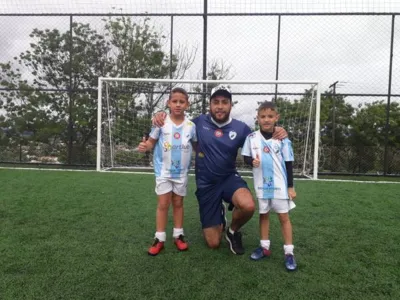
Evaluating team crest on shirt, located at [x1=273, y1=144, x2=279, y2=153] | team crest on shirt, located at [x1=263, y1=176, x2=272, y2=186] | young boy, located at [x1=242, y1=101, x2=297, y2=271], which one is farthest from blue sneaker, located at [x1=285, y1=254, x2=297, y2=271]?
team crest on shirt, located at [x1=273, y1=144, x2=279, y2=153]

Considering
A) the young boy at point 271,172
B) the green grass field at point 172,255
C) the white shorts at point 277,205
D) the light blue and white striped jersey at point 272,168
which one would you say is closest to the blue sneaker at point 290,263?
the green grass field at point 172,255

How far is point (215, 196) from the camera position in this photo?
Answer: 2.85 meters

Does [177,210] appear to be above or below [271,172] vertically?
below

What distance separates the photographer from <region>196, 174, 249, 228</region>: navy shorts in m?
2.82

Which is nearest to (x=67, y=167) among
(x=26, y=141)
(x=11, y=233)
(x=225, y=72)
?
(x=26, y=141)

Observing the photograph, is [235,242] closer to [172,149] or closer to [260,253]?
[260,253]

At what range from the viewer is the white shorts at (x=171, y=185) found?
2794mm

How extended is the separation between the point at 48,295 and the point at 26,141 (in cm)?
829

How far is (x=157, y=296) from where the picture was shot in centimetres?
191

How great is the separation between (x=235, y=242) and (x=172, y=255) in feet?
1.74

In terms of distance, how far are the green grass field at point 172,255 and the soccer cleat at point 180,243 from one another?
6cm

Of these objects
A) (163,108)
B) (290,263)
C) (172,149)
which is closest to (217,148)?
(172,149)

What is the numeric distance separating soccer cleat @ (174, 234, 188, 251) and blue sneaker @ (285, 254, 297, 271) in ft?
2.64

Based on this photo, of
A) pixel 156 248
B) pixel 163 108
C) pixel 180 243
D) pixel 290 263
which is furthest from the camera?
pixel 163 108
